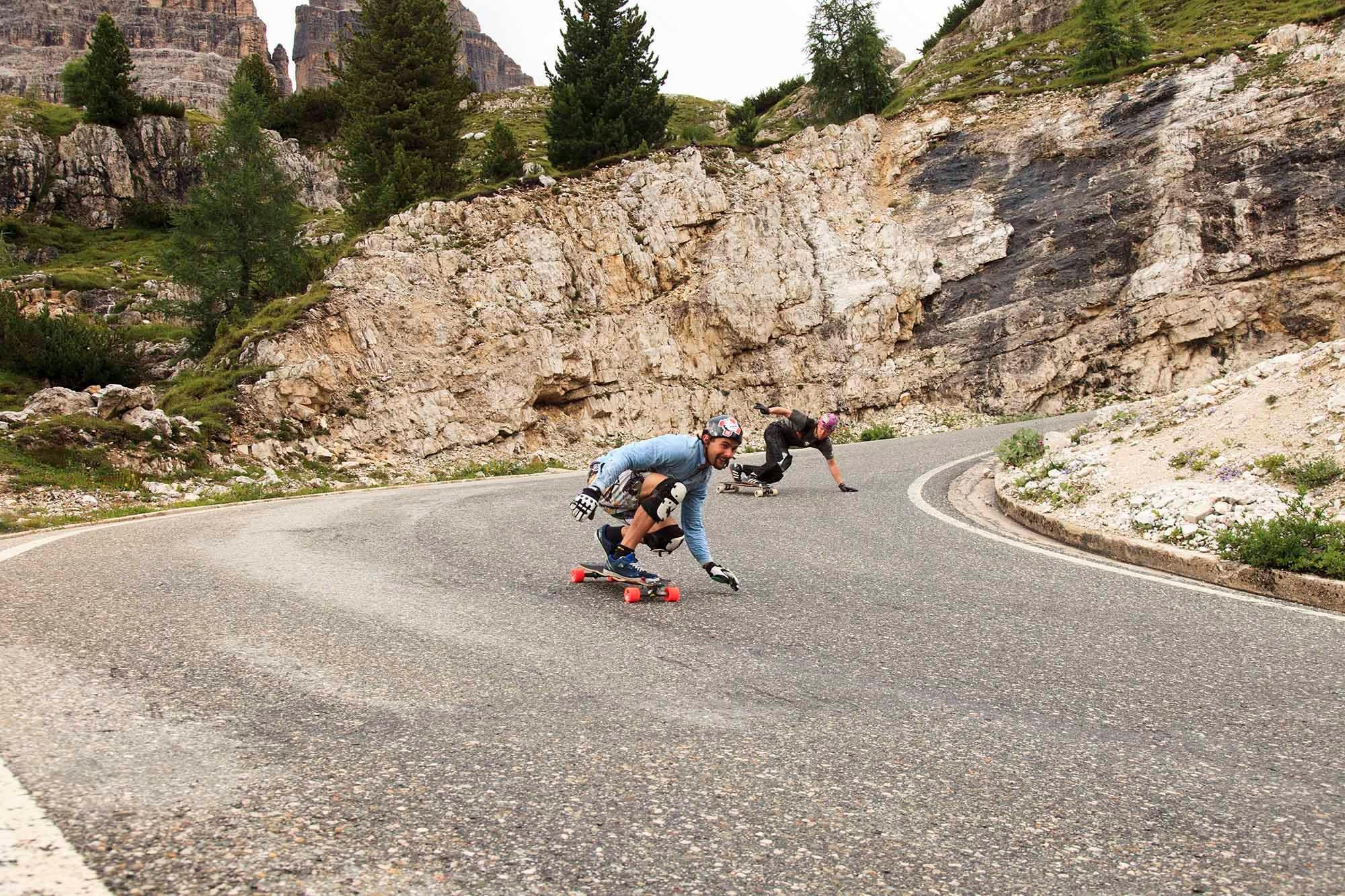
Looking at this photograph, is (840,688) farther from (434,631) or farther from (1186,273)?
(1186,273)

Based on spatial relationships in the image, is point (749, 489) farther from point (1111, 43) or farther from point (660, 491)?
point (1111, 43)

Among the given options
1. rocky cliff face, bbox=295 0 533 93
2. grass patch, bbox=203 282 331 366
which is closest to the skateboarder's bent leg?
grass patch, bbox=203 282 331 366

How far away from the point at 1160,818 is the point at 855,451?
54.8ft

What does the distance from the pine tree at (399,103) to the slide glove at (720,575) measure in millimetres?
23937

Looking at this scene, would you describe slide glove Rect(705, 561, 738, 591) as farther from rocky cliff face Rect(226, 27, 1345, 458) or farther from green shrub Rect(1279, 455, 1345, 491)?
rocky cliff face Rect(226, 27, 1345, 458)

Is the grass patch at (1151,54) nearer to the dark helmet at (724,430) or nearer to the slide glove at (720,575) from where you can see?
the dark helmet at (724,430)

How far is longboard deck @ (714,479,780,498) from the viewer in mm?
12891

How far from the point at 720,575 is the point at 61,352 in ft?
78.5

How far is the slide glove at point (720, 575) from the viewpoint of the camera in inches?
255

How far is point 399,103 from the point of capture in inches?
1166

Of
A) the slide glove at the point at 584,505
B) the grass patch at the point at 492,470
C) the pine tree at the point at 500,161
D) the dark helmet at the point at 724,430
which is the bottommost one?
the grass patch at the point at 492,470

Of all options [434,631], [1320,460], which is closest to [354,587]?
[434,631]

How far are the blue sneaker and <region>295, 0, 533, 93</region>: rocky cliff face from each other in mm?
122938

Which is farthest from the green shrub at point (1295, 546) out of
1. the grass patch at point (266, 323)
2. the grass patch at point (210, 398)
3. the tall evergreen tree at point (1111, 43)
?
the tall evergreen tree at point (1111, 43)
